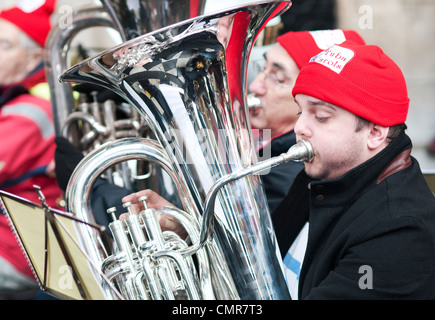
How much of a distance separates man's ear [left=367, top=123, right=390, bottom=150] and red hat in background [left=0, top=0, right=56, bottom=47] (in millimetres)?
2053

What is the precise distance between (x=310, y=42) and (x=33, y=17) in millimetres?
1516

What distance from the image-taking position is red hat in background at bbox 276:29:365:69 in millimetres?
2096

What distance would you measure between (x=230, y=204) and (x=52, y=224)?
1.38 feet

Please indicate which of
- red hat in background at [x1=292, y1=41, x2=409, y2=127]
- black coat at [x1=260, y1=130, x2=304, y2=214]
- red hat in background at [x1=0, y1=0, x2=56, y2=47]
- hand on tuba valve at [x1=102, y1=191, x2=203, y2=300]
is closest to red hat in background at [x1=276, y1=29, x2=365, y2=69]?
black coat at [x1=260, y1=130, x2=304, y2=214]

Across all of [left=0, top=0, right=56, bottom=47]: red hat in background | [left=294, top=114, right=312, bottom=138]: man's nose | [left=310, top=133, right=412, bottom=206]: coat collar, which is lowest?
[left=310, top=133, right=412, bottom=206]: coat collar

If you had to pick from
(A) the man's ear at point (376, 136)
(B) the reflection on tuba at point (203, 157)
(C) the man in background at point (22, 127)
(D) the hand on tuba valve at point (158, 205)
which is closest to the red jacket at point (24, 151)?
(C) the man in background at point (22, 127)

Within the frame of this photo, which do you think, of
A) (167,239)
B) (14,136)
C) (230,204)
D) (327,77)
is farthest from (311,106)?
(14,136)

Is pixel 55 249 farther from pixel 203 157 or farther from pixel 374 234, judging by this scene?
pixel 374 234

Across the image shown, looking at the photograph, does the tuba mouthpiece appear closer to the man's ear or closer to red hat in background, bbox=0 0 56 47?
the man's ear

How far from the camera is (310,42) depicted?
213 cm

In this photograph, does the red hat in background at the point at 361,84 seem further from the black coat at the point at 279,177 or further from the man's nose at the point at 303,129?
the black coat at the point at 279,177

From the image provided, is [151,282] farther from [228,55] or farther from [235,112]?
[228,55]

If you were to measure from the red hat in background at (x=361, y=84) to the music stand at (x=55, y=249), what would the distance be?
24.7 inches

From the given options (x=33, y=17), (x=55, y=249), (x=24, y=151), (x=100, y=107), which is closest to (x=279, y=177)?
(x=100, y=107)
